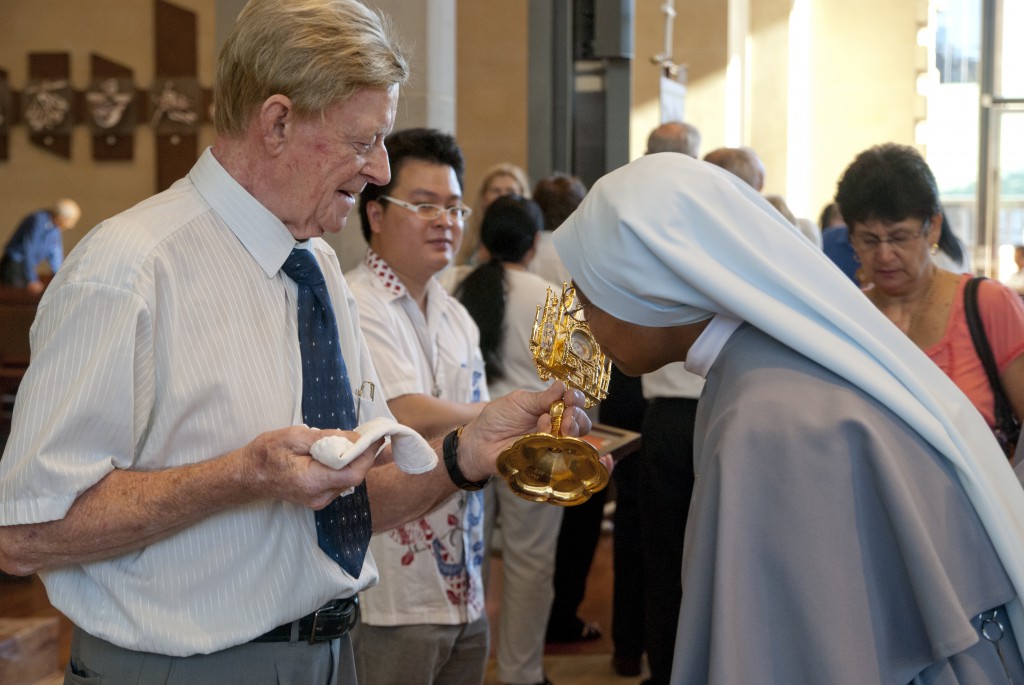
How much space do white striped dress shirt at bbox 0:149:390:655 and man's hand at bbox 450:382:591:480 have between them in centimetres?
33

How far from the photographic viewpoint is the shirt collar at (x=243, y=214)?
1.96 m

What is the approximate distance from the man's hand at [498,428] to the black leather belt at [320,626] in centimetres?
35

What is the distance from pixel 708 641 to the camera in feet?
5.57

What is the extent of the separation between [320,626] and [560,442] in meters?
0.50

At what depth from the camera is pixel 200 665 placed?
185 cm

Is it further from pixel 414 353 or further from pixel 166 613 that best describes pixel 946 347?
pixel 166 613

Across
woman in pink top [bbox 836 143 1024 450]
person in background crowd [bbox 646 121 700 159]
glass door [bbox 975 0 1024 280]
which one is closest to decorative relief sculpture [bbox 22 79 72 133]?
person in background crowd [bbox 646 121 700 159]

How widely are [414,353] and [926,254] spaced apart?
1493 millimetres

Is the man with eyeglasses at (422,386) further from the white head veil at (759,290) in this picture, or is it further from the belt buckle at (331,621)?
the white head veil at (759,290)

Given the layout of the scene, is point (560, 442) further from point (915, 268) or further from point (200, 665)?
point (915, 268)

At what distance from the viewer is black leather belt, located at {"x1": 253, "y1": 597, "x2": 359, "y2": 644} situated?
6.30 feet

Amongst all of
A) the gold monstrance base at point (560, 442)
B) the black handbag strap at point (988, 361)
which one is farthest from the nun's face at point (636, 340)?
the black handbag strap at point (988, 361)

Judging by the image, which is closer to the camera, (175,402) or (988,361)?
(175,402)

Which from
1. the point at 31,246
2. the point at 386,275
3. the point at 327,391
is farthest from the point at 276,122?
the point at 31,246
